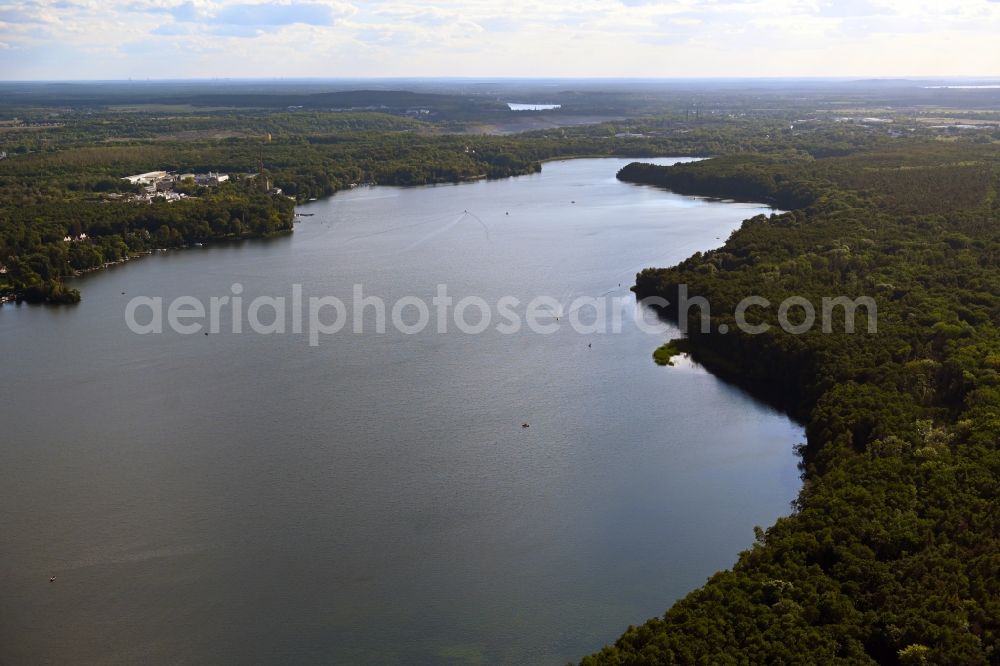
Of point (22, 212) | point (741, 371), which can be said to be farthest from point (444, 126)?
point (741, 371)

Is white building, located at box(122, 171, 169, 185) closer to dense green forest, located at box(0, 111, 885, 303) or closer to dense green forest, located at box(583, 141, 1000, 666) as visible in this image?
dense green forest, located at box(0, 111, 885, 303)

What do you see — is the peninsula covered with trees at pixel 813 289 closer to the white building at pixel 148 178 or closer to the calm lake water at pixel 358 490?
the white building at pixel 148 178

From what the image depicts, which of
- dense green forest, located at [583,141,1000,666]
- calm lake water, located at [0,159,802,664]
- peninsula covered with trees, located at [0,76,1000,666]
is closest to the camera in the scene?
dense green forest, located at [583,141,1000,666]

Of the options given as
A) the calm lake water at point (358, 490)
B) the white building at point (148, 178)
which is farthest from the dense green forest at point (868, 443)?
the white building at point (148, 178)

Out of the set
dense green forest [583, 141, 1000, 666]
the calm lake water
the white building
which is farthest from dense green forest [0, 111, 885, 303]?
dense green forest [583, 141, 1000, 666]

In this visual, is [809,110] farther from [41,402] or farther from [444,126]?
[41,402]
